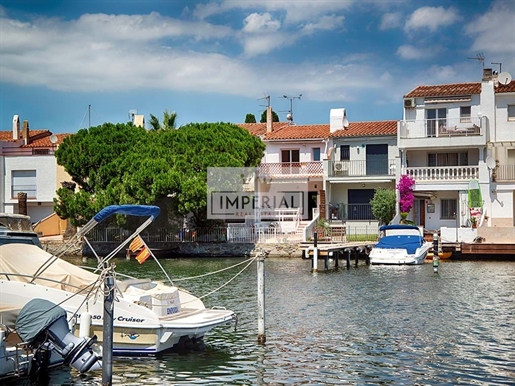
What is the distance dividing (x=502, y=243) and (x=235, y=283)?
63.6 ft

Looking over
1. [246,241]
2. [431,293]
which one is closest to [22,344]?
[431,293]

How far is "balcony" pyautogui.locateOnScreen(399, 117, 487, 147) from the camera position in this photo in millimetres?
51000

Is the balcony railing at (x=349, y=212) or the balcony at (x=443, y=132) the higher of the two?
the balcony at (x=443, y=132)

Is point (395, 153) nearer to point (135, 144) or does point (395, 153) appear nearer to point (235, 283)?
point (135, 144)

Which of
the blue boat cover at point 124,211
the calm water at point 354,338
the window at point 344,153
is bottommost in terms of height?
the calm water at point 354,338

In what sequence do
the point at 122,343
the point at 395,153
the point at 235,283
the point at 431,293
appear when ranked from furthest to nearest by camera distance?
the point at 395,153
the point at 235,283
the point at 431,293
the point at 122,343

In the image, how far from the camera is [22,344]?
49.4ft

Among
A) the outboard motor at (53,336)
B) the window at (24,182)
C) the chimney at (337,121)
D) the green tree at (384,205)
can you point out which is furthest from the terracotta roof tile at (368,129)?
the outboard motor at (53,336)

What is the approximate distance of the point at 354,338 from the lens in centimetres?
1995

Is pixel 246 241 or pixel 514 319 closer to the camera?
pixel 514 319

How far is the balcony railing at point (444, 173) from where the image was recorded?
166 feet

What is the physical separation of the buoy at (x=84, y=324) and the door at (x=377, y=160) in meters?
42.1

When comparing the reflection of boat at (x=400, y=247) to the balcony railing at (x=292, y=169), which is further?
the balcony railing at (x=292, y=169)

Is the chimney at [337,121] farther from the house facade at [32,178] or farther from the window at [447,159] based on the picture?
the house facade at [32,178]
